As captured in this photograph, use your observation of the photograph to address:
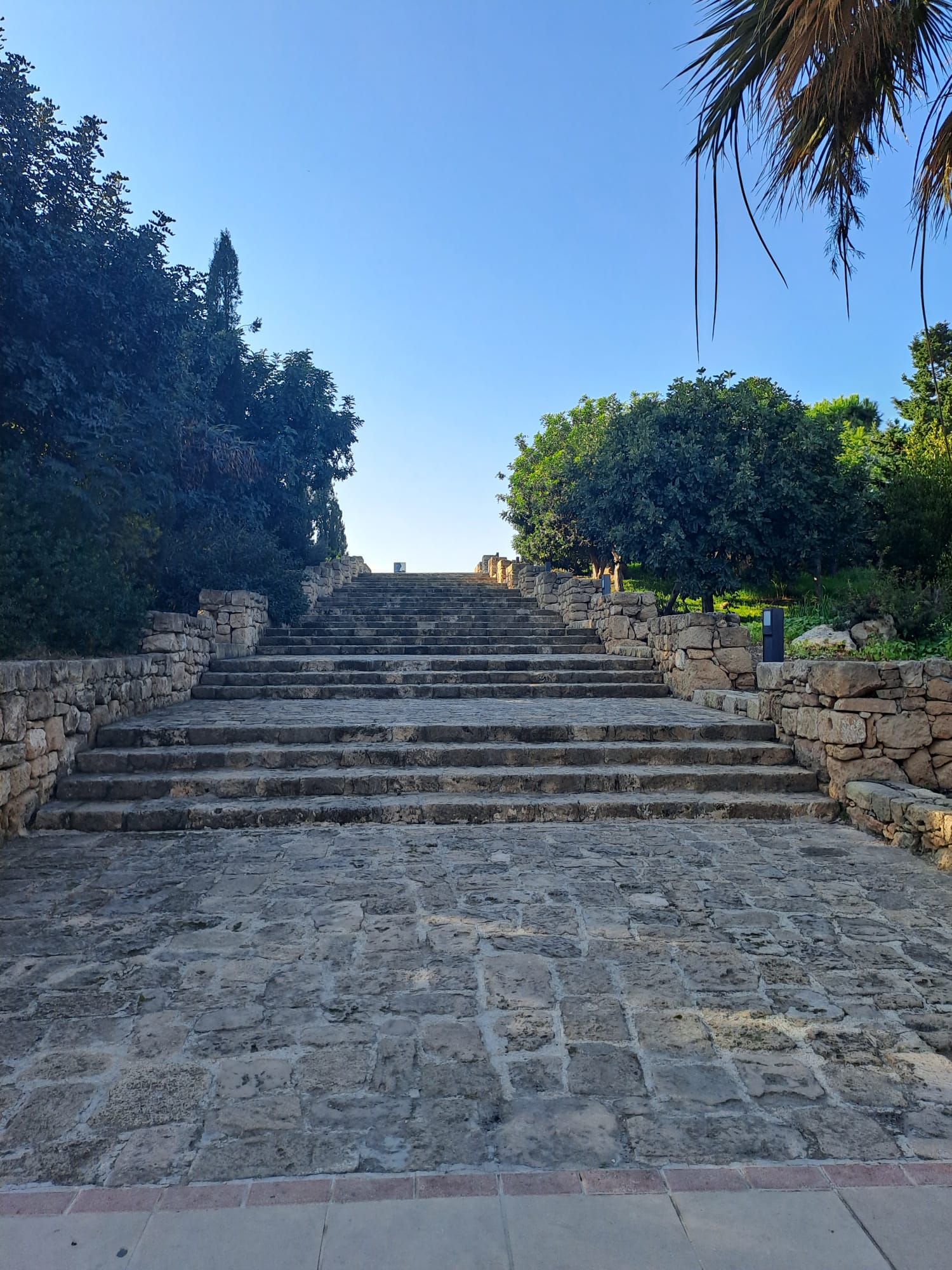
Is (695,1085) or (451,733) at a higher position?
(451,733)

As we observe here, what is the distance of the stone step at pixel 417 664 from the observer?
10.3 meters

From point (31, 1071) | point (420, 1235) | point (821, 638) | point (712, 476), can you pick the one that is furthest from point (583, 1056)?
point (712, 476)

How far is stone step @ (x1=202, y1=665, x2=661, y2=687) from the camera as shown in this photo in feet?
31.8

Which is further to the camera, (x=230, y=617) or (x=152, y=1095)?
(x=230, y=617)

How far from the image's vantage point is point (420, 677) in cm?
973

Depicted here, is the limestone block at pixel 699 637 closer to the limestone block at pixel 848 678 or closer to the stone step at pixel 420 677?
the stone step at pixel 420 677

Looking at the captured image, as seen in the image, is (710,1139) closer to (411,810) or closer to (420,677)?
(411,810)

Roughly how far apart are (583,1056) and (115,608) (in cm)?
681

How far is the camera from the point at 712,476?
16250 millimetres

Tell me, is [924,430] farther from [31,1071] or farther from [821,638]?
[31,1071]

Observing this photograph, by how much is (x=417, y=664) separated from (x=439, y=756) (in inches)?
171

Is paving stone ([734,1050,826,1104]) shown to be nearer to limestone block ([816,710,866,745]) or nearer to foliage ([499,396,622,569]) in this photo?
limestone block ([816,710,866,745])

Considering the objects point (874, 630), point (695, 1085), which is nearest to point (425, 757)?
point (695, 1085)

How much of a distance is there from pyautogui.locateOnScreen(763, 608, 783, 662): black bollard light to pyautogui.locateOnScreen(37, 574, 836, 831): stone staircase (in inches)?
46.2
